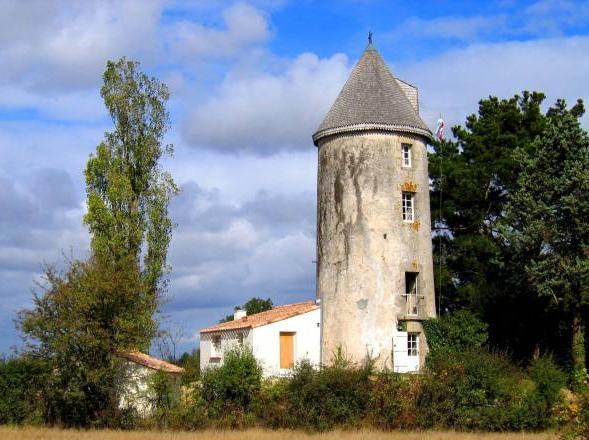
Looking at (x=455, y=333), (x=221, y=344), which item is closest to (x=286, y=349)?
(x=221, y=344)

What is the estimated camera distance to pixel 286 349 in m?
39.0

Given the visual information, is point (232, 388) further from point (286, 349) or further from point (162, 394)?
point (286, 349)

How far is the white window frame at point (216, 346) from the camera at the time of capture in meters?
42.9

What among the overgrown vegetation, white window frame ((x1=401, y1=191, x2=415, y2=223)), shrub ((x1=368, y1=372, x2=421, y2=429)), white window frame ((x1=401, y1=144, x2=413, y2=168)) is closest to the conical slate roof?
white window frame ((x1=401, y1=144, x2=413, y2=168))

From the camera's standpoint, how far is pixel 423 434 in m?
29.2

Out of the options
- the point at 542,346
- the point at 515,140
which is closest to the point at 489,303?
the point at 542,346

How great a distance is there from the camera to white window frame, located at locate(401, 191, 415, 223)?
39375 mm

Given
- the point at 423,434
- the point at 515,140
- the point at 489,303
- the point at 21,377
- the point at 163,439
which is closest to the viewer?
the point at 163,439

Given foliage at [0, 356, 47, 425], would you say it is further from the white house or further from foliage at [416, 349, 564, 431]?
foliage at [416, 349, 564, 431]

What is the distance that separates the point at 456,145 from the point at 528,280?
39.2 ft

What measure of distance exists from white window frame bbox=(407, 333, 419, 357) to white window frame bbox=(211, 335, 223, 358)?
934 cm

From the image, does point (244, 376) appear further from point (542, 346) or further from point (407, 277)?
point (542, 346)

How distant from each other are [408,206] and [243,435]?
15197mm

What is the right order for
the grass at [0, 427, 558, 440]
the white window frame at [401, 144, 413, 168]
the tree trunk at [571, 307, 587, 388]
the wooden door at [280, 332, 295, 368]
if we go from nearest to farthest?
the grass at [0, 427, 558, 440] → the tree trunk at [571, 307, 587, 388] → the wooden door at [280, 332, 295, 368] → the white window frame at [401, 144, 413, 168]
